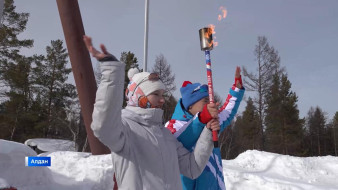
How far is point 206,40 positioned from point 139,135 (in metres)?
0.93

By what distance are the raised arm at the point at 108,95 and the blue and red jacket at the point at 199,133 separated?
832 millimetres

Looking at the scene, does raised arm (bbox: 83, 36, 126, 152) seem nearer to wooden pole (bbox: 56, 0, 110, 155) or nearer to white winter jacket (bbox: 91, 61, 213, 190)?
white winter jacket (bbox: 91, 61, 213, 190)

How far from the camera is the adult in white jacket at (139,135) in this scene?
1.57 meters

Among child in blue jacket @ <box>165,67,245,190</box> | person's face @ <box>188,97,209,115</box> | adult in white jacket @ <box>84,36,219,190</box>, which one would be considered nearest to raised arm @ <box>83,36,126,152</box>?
adult in white jacket @ <box>84,36,219,190</box>

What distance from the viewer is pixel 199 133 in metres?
2.26

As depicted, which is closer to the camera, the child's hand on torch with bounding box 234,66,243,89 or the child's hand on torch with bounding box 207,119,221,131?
the child's hand on torch with bounding box 207,119,221,131

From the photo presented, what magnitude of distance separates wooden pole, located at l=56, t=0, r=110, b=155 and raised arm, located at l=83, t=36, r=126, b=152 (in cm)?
638

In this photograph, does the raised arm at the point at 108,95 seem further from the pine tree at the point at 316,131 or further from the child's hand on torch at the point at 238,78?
the pine tree at the point at 316,131

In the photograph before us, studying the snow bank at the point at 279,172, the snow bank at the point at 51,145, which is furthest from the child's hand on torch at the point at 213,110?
the snow bank at the point at 51,145

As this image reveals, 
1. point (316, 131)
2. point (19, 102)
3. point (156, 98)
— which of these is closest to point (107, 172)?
point (156, 98)

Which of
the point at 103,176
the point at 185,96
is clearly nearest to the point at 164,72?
the point at 103,176

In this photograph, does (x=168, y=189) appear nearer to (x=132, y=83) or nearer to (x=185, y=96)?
(x=132, y=83)

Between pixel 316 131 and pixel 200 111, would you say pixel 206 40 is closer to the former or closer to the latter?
pixel 200 111

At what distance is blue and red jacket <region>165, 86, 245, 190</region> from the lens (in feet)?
7.51
